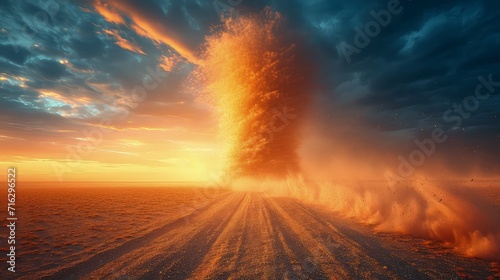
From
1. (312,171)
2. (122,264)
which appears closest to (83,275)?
(122,264)

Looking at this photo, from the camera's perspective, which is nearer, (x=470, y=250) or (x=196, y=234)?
(x=470, y=250)

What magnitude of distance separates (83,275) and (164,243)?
161 inches

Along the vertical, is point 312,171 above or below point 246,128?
below

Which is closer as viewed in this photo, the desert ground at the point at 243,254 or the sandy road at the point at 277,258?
the sandy road at the point at 277,258

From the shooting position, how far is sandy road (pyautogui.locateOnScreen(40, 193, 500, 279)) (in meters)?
7.59

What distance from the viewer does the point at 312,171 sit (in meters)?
41.0

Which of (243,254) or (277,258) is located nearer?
(277,258)

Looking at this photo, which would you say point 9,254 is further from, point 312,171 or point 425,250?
point 312,171

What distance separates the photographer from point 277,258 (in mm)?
8898

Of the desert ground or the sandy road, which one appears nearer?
the sandy road

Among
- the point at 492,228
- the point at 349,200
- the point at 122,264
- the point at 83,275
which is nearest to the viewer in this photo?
the point at 83,275

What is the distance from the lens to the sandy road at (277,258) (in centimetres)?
759

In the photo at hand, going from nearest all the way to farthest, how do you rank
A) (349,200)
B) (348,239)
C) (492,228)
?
1. (492,228)
2. (348,239)
3. (349,200)

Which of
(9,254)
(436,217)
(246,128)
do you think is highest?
(246,128)
